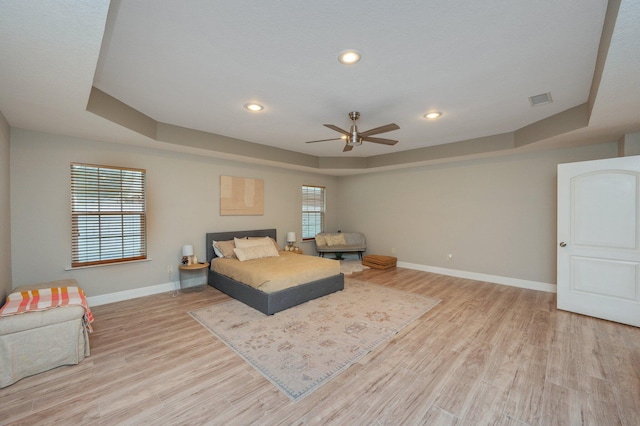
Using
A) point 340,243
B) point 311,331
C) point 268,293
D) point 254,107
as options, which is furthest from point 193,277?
point 340,243

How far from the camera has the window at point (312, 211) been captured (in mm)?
7055

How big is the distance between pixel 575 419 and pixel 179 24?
387 centimetres

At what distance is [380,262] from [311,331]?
3426mm

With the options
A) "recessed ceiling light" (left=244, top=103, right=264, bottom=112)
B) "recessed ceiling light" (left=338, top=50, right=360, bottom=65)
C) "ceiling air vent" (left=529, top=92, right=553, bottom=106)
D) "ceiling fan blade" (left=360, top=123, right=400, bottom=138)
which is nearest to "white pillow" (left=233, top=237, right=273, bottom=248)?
"recessed ceiling light" (left=244, top=103, right=264, bottom=112)

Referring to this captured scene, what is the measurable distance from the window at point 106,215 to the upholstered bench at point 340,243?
→ 3.92m

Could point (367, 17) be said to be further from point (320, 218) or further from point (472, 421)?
point (320, 218)

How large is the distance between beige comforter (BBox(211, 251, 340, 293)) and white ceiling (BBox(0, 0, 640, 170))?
7.36 ft

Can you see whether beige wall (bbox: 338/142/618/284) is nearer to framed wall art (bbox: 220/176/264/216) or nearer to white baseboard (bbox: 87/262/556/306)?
white baseboard (bbox: 87/262/556/306)

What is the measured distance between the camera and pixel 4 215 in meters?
3.06

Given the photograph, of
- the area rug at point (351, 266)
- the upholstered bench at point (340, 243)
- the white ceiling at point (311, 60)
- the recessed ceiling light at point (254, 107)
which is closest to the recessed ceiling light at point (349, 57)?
the white ceiling at point (311, 60)

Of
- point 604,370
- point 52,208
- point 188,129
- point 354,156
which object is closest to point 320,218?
point 354,156

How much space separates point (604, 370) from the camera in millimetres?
Answer: 2354

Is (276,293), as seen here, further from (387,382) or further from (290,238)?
(290,238)

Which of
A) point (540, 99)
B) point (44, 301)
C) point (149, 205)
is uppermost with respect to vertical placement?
point (540, 99)
